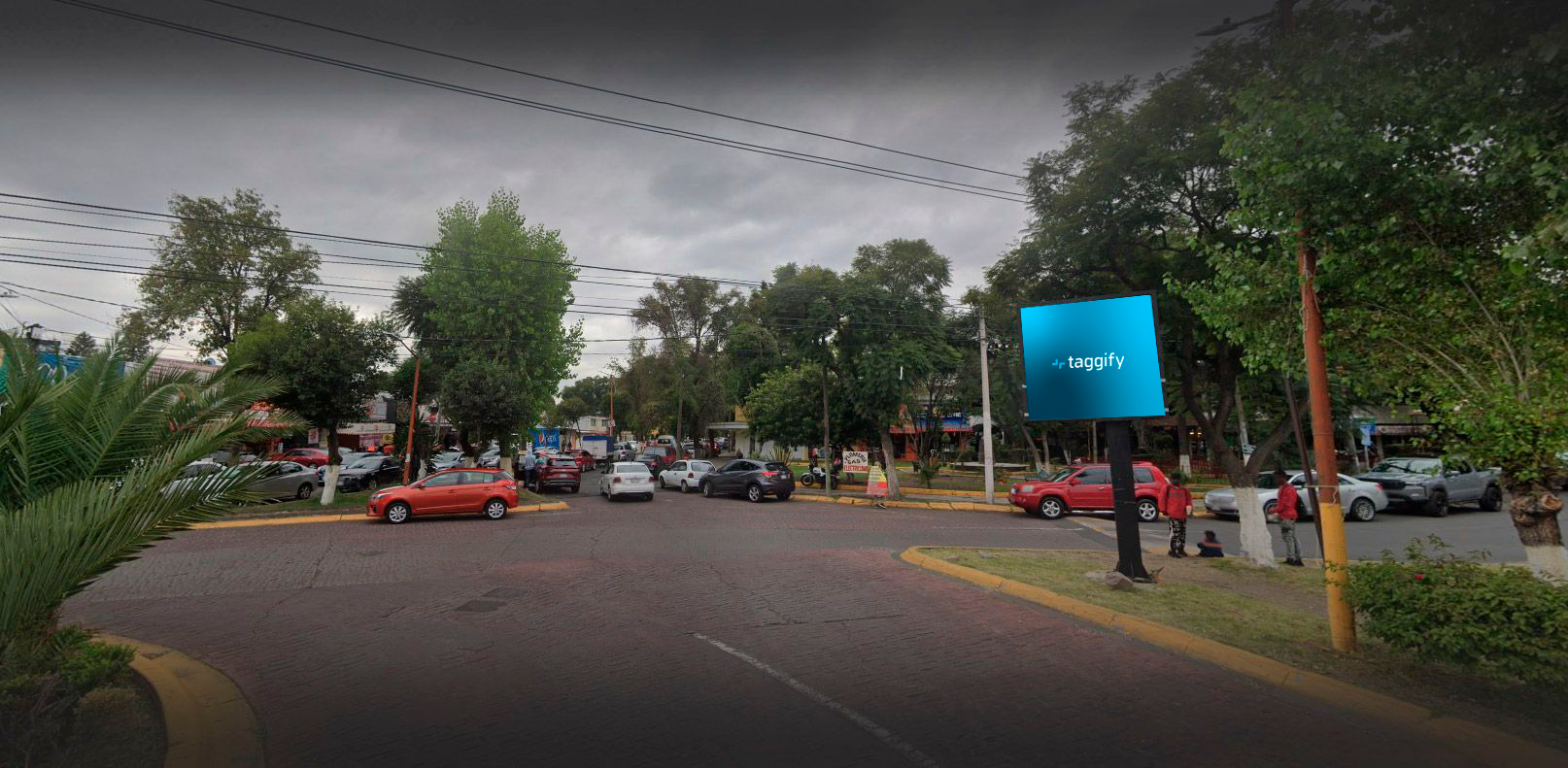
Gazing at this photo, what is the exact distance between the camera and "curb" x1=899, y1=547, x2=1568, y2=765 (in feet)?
13.6

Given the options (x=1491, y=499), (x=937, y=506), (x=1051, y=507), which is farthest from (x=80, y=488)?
(x=1491, y=499)

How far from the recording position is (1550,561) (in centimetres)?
570

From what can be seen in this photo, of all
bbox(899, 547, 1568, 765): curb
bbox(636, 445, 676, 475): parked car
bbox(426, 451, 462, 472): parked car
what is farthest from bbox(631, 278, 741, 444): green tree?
bbox(899, 547, 1568, 765): curb

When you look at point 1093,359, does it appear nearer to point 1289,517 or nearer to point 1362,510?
point 1289,517

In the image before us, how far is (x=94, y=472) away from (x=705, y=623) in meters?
5.06

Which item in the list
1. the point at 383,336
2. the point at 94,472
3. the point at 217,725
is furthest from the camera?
the point at 383,336

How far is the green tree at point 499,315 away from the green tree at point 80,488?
59.5 ft

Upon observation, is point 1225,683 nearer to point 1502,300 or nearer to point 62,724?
point 1502,300

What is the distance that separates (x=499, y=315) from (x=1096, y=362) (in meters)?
21.9

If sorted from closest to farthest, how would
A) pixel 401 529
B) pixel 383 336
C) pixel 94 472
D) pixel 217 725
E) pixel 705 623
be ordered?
pixel 217 725, pixel 94 472, pixel 705 623, pixel 401 529, pixel 383 336

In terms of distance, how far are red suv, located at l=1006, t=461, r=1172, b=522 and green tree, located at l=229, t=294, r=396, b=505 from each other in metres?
19.5

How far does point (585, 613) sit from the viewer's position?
7.66 m

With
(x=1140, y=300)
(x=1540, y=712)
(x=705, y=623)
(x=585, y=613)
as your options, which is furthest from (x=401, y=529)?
(x=1540, y=712)

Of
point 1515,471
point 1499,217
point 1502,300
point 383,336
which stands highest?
point 383,336
